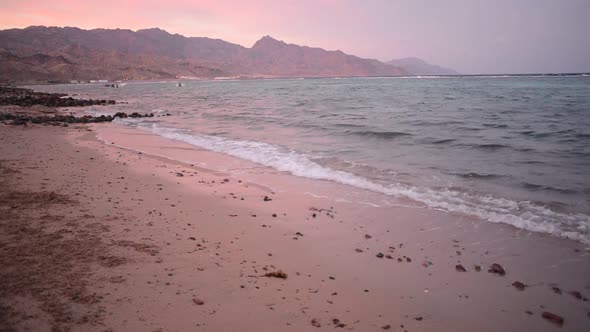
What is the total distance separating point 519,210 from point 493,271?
291 cm

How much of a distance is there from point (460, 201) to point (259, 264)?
16.0 feet

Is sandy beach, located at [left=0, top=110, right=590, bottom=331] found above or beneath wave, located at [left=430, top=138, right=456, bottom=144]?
beneath

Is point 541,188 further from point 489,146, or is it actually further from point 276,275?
point 276,275

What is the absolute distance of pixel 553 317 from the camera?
359 centimetres

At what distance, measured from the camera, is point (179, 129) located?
18.0m

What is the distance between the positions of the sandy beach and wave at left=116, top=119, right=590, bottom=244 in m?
0.40

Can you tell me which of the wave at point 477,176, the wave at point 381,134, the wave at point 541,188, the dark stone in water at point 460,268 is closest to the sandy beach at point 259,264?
the dark stone in water at point 460,268

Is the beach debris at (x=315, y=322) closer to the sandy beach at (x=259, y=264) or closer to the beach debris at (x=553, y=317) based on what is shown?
the sandy beach at (x=259, y=264)

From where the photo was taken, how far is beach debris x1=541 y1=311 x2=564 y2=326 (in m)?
3.54

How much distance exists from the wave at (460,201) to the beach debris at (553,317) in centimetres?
258

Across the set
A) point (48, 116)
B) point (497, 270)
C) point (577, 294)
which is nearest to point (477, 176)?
point (497, 270)

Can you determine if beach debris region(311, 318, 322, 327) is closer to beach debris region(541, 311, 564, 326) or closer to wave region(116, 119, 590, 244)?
beach debris region(541, 311, 564, 326)

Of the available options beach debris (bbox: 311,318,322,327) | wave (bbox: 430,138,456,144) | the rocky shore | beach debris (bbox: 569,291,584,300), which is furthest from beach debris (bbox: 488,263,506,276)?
the rocky shore

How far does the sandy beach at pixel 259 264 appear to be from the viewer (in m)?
3.34
